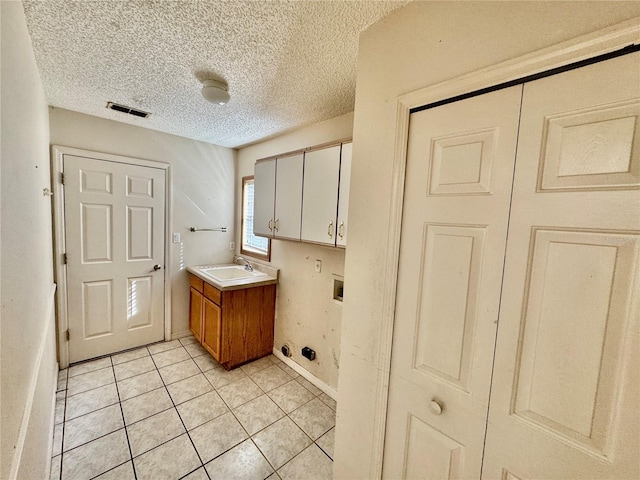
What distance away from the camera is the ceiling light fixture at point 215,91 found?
1.63m

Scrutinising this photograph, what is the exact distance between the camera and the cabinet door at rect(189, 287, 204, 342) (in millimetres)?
2787

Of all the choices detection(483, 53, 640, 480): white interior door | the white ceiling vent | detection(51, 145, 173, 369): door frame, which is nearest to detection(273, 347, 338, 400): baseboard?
detection(483, 53, 640, 480): white interior door

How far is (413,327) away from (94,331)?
3064 mm

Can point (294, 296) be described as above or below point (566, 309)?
below

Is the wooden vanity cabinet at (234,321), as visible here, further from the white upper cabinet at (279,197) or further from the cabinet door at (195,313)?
the white upper cabinet at (279,197)

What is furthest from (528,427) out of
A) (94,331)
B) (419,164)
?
(94,331)

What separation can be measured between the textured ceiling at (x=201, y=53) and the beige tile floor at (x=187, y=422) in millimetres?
2354

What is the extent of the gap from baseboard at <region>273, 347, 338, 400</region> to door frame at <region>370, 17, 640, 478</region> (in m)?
1.14

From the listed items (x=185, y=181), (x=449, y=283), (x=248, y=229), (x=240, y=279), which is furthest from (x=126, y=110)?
(x=449, y=283)

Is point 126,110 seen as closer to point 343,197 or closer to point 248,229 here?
point 248,229

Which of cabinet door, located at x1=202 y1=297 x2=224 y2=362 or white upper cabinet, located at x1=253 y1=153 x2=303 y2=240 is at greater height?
white upper cabinet, located at x1=253 y1=153 x2=303 y2=240

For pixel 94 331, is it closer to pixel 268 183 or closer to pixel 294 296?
pixel 294 296

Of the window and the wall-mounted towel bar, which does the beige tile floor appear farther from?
the wall-mounted towel bar

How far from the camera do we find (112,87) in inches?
70.7
